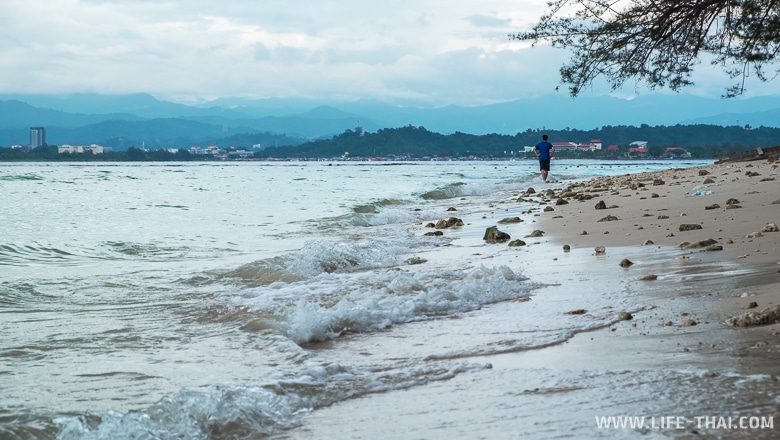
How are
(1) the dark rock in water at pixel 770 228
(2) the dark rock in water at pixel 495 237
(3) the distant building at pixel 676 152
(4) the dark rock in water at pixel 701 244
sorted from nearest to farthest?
(4) the dark rock in water at pixel 701 244 < (1) the dark rock in water at pixel 770 228 < (2) the dark rock in water at pixel 495 237 < (3) the distant building at pixel 676 152

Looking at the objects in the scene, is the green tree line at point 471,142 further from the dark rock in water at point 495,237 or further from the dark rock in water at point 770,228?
the dark rock in water at point 770,228

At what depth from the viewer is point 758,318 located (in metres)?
4.63

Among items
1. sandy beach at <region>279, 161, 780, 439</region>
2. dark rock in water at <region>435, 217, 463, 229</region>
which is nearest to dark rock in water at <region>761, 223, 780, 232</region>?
sandy beach at <region>279, 161, 780, 439</region>

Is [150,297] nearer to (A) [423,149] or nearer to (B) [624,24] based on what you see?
(B) [624,24]

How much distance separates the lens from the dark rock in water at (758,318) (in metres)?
4.60

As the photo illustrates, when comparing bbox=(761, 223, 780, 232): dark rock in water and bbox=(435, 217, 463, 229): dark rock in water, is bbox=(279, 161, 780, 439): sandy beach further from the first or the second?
bbox=(435, 217, 463, 229): dark rock in water

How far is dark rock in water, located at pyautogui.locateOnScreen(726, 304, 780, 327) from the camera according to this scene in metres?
4.60

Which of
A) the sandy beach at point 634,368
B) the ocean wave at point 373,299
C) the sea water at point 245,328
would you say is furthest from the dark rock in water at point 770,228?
the ocean wave at point 373,299

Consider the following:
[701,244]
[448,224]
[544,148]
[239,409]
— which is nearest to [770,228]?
[701,244]

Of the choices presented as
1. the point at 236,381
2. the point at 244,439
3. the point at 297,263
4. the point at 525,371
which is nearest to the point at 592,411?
the point at 525,371

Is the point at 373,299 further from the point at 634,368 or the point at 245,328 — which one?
the point at 634,368

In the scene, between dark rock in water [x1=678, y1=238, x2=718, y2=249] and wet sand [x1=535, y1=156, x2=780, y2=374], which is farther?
dark rock in water [x1=678, y1=238, x2=718, y2=249]

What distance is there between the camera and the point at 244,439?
3.59 metres

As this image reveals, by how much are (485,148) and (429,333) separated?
163m
